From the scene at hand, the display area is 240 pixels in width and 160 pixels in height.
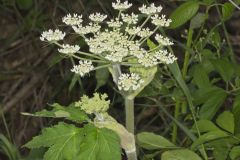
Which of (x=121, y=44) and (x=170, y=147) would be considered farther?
(x=170, y=147)

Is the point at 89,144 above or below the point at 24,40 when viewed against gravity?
below

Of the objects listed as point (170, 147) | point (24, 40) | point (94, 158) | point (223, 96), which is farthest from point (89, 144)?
point (24, 40)

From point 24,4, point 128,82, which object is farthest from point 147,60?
point 24,4

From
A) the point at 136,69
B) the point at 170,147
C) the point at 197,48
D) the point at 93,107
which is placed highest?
the point at 197,48

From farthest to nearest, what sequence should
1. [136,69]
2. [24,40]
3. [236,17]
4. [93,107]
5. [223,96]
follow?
[24,40] < [236,17] < [223,96] < [136,69] < [93,107]

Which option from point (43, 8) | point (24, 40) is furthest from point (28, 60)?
point (43, 8)

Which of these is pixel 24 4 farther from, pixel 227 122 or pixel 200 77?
pixel 227 122

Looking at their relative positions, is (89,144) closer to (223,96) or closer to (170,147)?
(170,147)

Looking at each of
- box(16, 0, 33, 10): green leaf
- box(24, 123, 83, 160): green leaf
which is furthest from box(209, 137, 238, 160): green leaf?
box(16, 0, 33, 10): green leaf

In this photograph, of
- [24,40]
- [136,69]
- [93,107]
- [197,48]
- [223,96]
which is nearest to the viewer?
[93,107]
